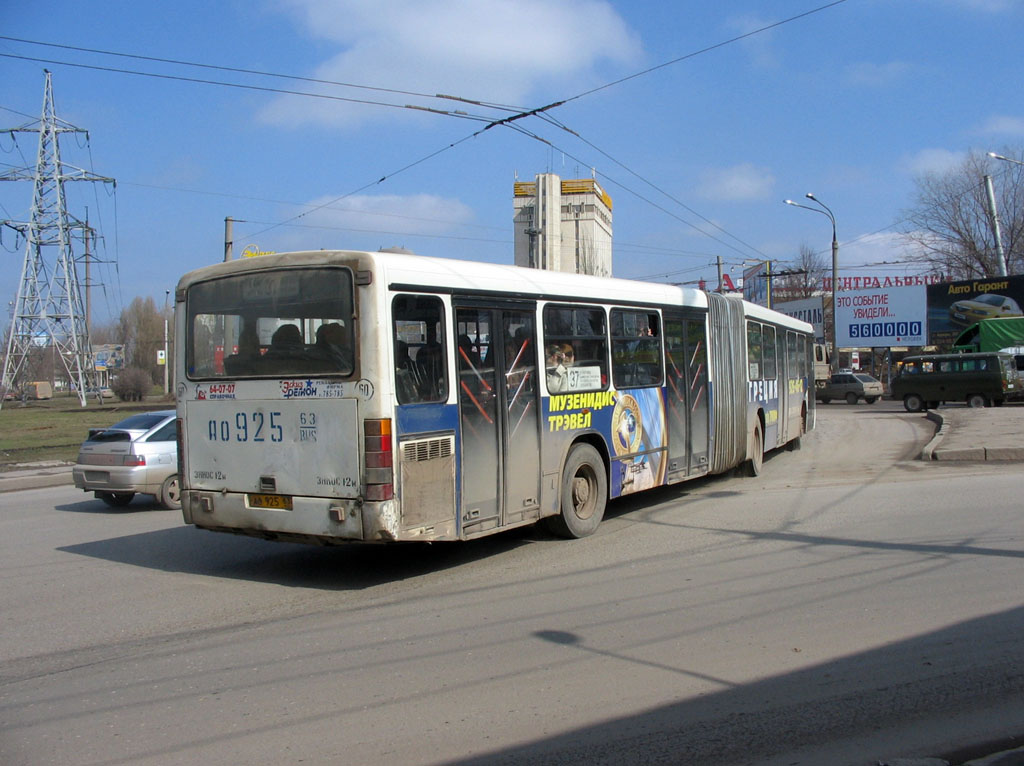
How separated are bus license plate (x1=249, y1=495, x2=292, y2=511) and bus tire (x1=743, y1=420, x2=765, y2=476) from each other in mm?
→ 9360

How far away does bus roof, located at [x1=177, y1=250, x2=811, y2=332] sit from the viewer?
7.39 m

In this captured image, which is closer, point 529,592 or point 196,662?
point 196,662

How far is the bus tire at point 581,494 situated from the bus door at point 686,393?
1920 millimetres

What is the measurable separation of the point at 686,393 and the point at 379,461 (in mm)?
6084

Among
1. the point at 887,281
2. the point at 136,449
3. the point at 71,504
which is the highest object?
the point at 887,281

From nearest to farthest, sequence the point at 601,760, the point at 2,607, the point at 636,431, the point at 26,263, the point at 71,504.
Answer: the point at 601,760 → the point at 2,607 → the point at 636,431 → the point at 71,504 → the point at 26,263

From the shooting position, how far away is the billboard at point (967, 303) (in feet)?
157

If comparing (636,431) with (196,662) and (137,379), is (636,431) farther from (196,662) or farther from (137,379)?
(137,379)

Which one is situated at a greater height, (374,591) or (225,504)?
(225,504)

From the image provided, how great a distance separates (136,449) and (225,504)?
18.5 ft

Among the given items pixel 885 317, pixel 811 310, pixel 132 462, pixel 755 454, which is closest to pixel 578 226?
pixel 811 310

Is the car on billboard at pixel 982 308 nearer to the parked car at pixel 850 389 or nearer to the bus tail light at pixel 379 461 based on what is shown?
the parked car at pixel 850 389

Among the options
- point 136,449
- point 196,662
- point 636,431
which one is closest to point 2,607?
point 196,662

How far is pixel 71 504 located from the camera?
14156mm
